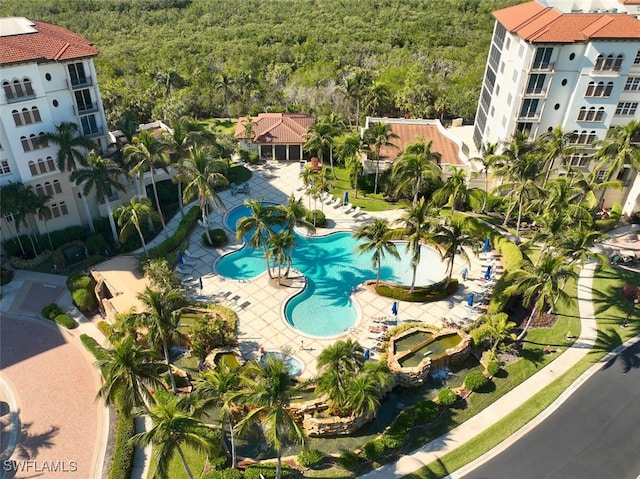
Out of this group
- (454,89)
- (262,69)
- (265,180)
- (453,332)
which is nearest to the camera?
(453,332)

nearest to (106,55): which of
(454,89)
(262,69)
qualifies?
(262,69)

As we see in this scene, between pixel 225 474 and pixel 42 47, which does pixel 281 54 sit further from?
pixel 225 474

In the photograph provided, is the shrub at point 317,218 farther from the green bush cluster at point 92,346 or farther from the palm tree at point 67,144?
the green bush cluster at point 92,346

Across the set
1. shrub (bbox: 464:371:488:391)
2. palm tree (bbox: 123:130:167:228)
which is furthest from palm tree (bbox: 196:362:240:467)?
palm tree (bbox: 123:130:167:228)

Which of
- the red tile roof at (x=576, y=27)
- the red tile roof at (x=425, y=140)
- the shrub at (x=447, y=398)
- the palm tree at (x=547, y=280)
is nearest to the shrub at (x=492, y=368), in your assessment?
the shrub at (x=447, y=398)

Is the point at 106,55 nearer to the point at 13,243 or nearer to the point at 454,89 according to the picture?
the point at 13,243

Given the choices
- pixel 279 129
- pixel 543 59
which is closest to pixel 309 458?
pixel 543 59
